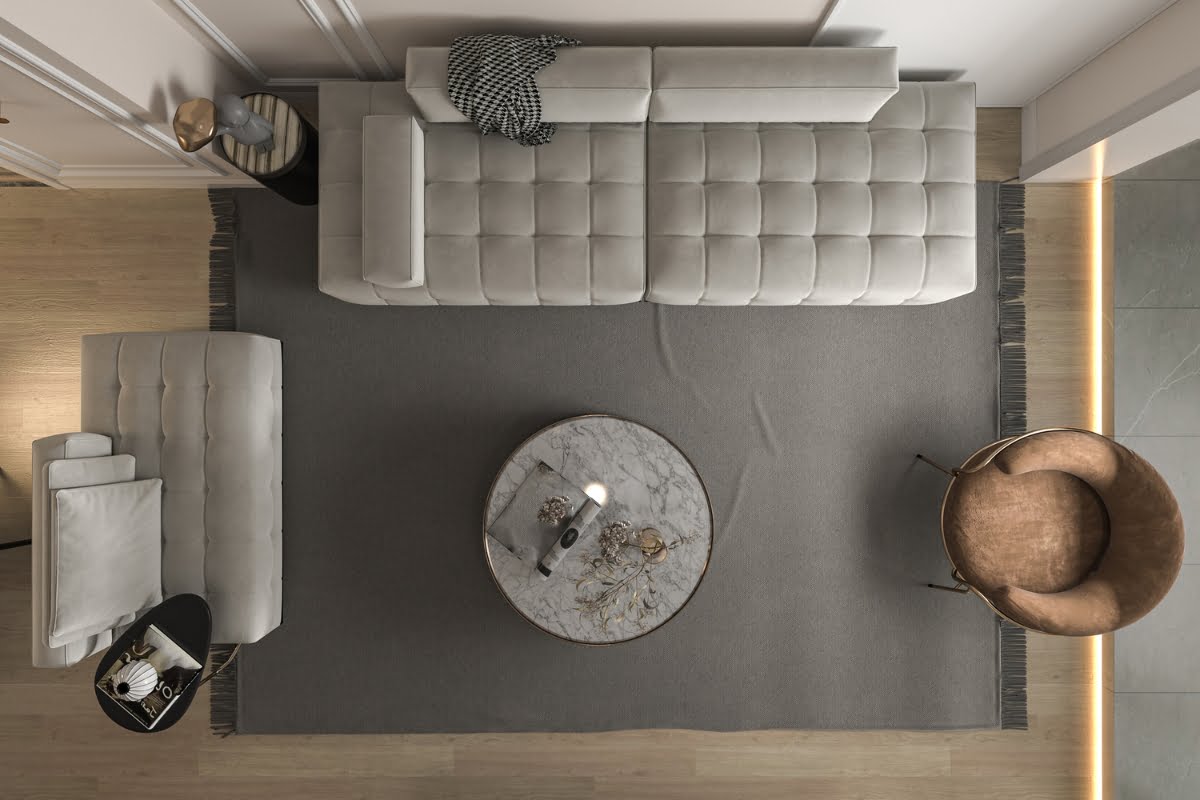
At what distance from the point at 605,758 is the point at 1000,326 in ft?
8.43

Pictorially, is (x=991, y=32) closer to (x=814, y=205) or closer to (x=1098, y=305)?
(x=814, y=205)

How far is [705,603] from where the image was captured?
2.68 meters

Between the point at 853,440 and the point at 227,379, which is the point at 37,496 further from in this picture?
the point at 853,440

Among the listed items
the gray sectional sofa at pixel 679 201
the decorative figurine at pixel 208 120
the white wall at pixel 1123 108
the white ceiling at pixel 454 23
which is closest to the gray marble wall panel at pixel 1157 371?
the white wall at pixel 1123 108

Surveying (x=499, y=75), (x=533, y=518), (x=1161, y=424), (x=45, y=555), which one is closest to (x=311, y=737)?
(x=45, y=555)

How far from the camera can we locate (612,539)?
222 cm

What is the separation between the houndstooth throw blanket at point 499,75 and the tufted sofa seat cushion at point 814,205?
0.46 meters

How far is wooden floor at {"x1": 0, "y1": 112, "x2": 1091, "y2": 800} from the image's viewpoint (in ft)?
8.75

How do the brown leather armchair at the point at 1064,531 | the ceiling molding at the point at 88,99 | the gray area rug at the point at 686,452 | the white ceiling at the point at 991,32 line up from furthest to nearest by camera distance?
the gray area rug at the point at 686,452, the brown leather armchair at the point at 1064,531, the white ceiling at the point at 991,32, the ceiling molding at the point at 88,99

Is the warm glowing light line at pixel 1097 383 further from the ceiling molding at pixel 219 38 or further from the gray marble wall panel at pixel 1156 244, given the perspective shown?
the ceiling molding at pixel 219 38

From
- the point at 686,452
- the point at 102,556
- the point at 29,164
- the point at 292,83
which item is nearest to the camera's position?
the point at 102,556

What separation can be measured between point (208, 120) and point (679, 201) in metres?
1.59

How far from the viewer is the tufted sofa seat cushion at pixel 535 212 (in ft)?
7.39

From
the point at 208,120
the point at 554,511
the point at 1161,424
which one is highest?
the point at 208,120
